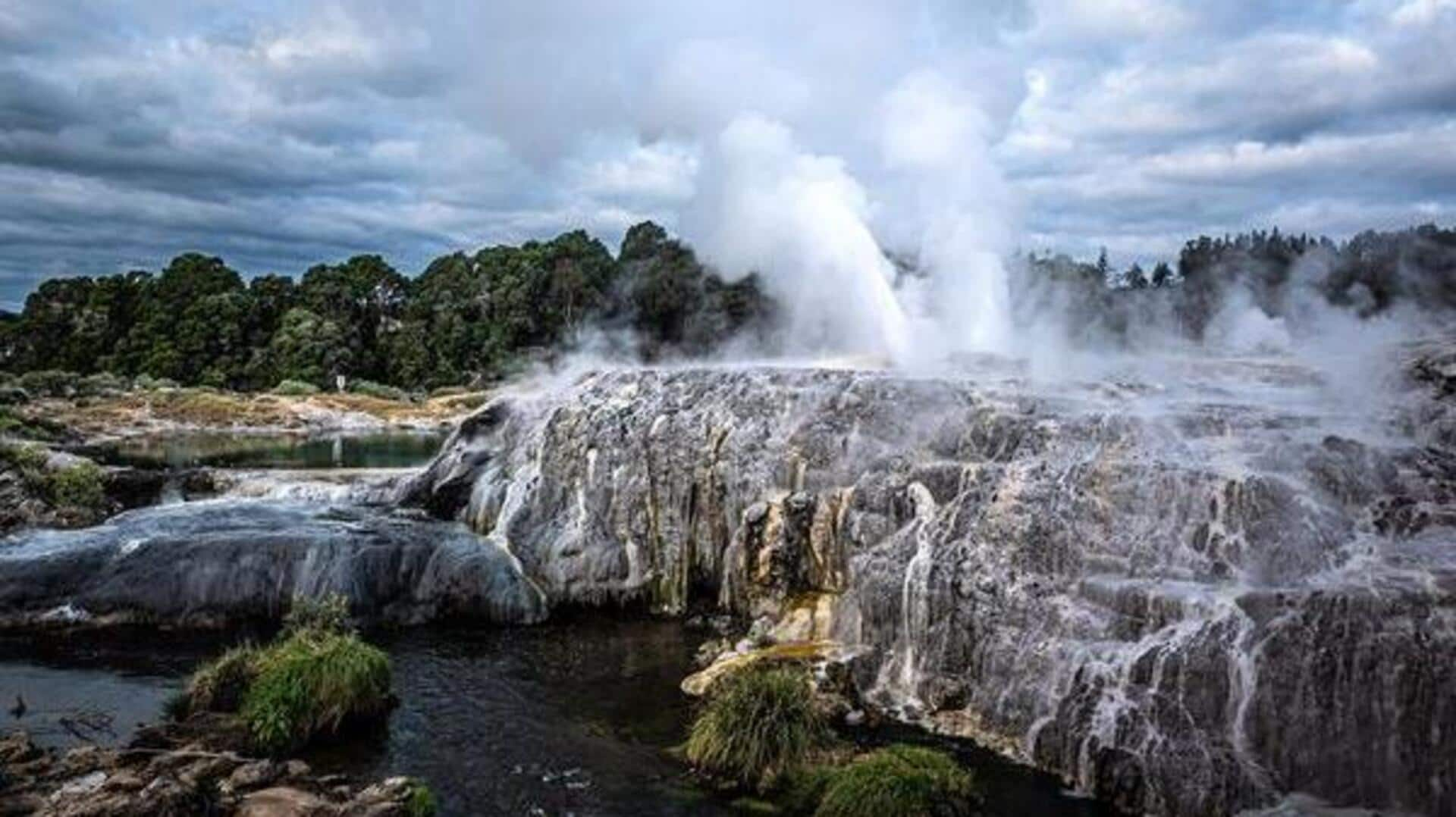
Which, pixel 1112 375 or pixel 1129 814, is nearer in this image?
pixel 1129 814

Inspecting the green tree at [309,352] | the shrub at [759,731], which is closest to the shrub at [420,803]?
the shrub at [759,731]

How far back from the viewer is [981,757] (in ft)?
56.6

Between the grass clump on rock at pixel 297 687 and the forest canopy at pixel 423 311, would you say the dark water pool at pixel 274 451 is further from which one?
the grass clump on rock at pixel 297 687

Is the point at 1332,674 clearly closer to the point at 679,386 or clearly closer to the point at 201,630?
the point at 679,386

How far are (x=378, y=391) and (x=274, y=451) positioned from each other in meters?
30.8

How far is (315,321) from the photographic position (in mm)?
96312

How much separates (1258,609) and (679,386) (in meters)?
14.6

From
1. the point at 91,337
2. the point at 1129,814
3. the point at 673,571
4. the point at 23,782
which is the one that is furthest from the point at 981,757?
the point at 91,337

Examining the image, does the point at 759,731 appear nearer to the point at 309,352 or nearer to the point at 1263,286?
the point at 1263,286

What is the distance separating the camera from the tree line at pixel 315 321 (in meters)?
91.8

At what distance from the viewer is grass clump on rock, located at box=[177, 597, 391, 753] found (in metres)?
17.0

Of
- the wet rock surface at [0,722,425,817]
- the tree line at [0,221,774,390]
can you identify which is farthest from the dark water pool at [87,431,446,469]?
the wet rock surface at [0,722,425,817]

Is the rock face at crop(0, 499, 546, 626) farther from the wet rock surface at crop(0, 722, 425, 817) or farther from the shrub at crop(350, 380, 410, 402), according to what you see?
the shrub at crop(350, 380, 410, 402)

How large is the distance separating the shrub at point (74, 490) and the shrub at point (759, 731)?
22.5m
